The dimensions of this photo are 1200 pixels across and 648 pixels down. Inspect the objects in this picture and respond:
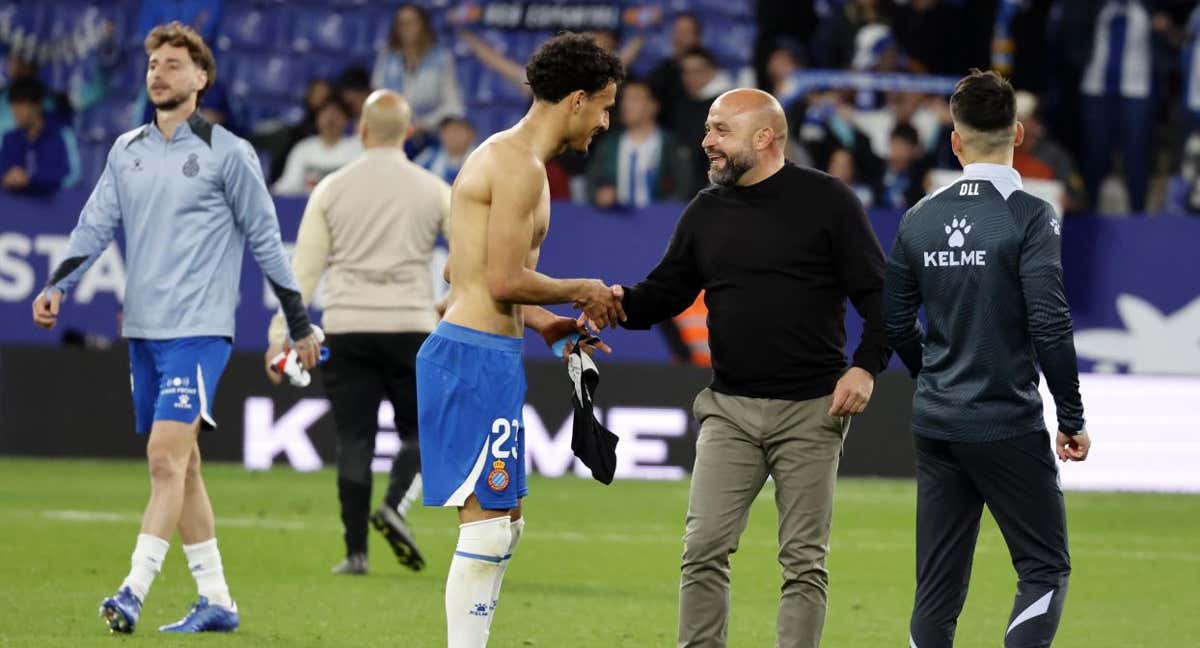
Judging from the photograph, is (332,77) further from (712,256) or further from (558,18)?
(712,256)

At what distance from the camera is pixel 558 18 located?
1884 cm

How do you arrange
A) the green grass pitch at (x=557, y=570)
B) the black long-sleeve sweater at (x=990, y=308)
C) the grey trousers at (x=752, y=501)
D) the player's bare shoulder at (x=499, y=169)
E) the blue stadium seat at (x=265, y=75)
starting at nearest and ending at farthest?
1. the black long-sleeve sweater at (x=990, y=308)
2. the player's bare shoulder at (x=499, y=169)
3. the grey trousers at (x=752, y=501)
4. the green grass pitch at (x=557, y=570)
5. the blue stadium seat at (x=265, y=75)

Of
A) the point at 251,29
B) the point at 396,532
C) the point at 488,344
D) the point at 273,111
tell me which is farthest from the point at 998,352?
the point at 251,29

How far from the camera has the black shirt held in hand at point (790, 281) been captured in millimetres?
6719

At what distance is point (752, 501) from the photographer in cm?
674

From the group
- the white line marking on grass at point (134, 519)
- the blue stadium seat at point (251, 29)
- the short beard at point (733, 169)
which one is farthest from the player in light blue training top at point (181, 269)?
the blue stadium seat at point (251, 29)

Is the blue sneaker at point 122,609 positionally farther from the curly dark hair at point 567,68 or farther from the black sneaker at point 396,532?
the curly dark hair at point 567,68

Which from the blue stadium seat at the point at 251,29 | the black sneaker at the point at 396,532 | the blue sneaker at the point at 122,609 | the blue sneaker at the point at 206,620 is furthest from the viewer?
the blue stadium seat at the point at 251,29

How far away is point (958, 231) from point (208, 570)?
3.61m

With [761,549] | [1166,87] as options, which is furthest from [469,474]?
[1166,87]

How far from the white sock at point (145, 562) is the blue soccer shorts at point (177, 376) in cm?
49

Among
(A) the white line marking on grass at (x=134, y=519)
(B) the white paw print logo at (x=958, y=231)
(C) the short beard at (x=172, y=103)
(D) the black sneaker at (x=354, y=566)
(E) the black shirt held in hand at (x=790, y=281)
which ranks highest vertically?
(C) the short beard at (x=172, y=103)

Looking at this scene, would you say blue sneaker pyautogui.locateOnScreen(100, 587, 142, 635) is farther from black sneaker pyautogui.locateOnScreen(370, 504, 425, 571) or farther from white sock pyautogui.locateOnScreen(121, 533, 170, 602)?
black sneaker pyautogui.locateOnScreen(370, 504, 425, 571)

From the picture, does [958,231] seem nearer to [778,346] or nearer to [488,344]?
[778,346]
